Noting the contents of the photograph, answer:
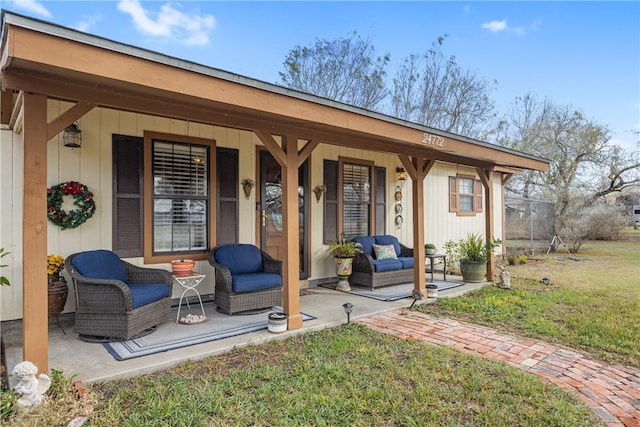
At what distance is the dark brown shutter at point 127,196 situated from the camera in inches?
171

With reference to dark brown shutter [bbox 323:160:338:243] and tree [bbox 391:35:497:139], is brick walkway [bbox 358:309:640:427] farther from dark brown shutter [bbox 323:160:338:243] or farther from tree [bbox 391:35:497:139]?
tree [bbox 391:35:497:139]

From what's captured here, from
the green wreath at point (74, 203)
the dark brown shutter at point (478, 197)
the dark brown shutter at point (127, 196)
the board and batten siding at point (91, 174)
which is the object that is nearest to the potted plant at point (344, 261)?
the board and batten siding at point (91, 174)

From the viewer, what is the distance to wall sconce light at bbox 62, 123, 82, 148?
3965mm

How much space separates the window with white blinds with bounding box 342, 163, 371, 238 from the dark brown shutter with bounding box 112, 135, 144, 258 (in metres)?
3.37

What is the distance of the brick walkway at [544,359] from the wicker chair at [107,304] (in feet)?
7.46

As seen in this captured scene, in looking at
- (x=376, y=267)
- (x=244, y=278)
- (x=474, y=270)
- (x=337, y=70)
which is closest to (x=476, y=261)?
(x=474, y=270)

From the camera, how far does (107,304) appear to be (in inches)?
135

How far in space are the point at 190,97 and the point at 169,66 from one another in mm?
249

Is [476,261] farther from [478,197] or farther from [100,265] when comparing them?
[100,265]

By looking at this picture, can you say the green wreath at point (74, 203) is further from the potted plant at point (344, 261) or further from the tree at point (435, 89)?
the tree at point (435, 89)

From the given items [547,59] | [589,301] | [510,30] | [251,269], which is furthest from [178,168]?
[547,59]

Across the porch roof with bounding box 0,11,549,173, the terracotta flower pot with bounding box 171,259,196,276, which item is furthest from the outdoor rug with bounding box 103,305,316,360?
the porch roof with bounding box 0,11,549,173

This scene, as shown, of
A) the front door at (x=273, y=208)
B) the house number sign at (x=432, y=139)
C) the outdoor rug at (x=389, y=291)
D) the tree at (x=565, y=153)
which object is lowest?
the outdoor rug at (x=389, y=291)

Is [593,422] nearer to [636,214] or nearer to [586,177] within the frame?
[586,177]
